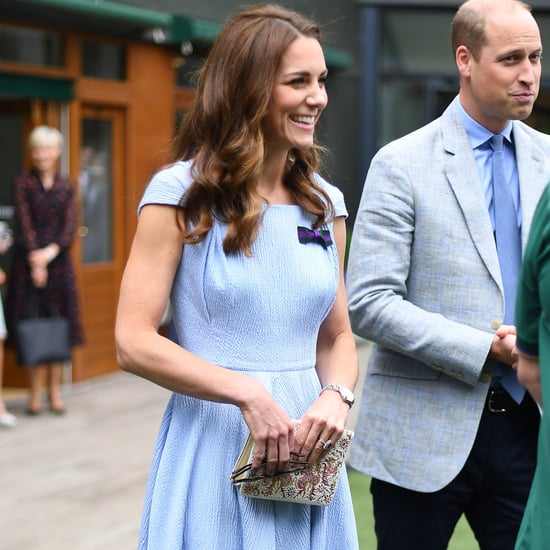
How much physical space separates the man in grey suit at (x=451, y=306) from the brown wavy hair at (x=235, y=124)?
24.2 inches

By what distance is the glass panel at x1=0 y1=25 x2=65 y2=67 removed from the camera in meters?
8.86

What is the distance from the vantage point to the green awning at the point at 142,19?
8898 millimetres

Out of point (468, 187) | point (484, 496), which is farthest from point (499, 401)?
point (468, 187)

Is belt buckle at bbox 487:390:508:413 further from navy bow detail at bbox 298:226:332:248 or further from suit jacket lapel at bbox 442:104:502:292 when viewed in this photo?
navy bow detail at bbox 298:226:332:248

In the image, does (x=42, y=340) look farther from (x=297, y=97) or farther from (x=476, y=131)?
(x=297, y=97)

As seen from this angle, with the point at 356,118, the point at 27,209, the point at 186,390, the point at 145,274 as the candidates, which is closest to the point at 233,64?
the point at 145,274

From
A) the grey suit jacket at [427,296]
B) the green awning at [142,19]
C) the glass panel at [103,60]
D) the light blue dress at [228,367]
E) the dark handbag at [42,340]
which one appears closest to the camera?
the light blue dress at [228,367]

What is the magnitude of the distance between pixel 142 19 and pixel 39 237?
2.35 meters

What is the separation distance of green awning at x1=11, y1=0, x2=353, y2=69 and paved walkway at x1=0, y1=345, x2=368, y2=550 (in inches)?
119

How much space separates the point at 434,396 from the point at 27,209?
5657 millimetres

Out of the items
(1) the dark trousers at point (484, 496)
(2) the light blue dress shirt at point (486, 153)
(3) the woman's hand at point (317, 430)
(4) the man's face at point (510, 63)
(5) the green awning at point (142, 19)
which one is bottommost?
(1) the dark trousers at point (484, 496)

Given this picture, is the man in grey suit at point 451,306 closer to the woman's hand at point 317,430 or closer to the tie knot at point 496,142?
the tie knot at point 496,142

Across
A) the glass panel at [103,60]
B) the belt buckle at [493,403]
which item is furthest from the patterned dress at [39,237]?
the belt buckle at [493,403]

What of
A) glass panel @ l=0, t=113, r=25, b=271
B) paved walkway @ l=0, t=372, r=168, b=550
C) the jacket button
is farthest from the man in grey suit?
glass panel @ l=0, t=113, r=25, b=271
